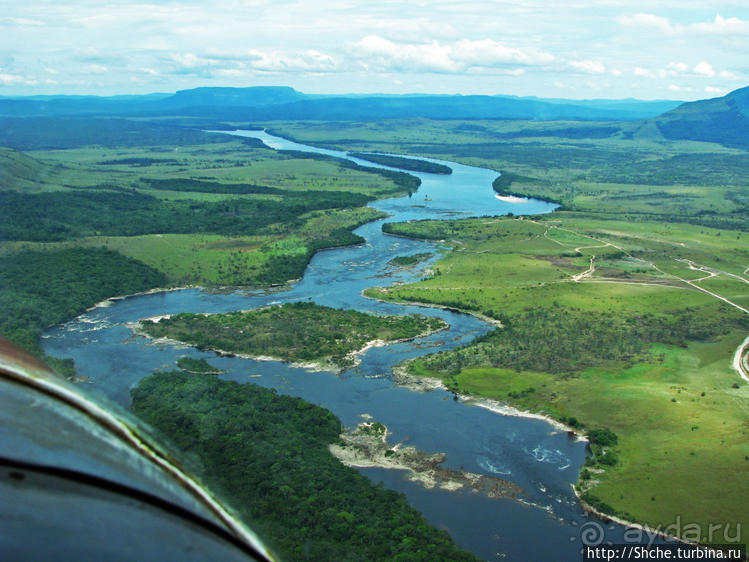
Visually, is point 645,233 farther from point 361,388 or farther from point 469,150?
point 469,150

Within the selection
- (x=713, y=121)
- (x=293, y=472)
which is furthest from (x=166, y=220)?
(x=713, y=121)

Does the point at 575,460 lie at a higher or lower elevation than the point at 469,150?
lower

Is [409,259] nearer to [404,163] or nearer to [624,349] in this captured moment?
[624,349]

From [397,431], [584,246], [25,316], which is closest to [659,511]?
[397,431]

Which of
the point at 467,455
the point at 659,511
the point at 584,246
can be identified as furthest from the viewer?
the point at 584,246

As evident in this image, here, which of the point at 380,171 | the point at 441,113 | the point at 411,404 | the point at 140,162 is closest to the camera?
the point at 411,404

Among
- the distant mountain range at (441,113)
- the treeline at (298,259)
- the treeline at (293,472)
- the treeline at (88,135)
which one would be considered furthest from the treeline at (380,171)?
the distant mountain range at (441,113)
